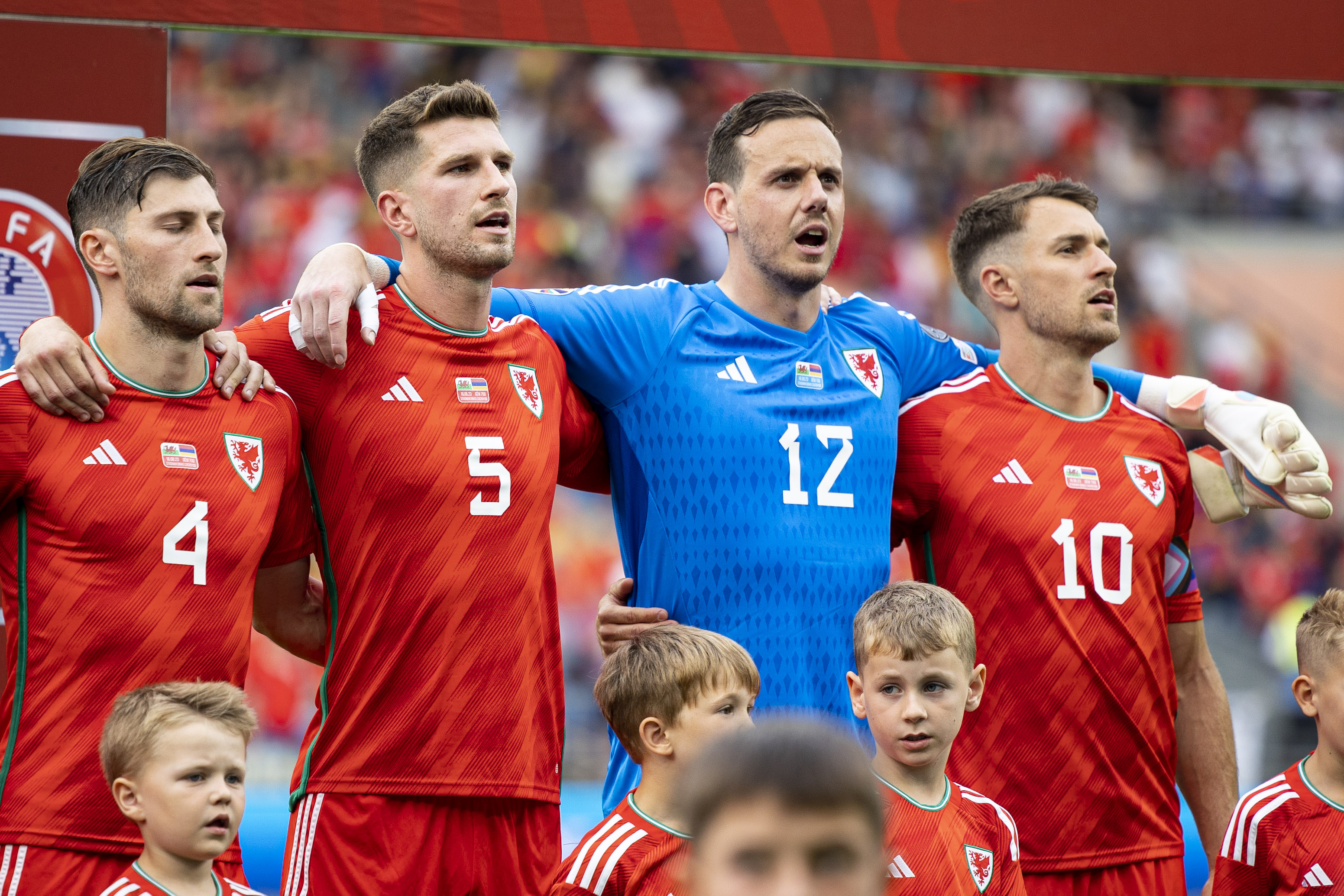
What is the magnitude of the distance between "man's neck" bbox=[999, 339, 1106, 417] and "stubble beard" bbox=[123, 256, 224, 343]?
8.23 ft

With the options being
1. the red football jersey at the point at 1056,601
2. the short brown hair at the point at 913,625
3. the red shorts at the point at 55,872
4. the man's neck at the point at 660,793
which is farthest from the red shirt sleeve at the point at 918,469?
the red shorts at the point at 55,872

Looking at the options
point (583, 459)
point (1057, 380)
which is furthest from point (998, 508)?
point (583, 459)

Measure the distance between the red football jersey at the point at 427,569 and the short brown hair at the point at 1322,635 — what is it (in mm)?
2123

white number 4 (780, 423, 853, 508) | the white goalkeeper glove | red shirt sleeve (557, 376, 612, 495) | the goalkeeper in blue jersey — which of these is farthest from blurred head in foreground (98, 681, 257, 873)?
the white goalkeeper glove

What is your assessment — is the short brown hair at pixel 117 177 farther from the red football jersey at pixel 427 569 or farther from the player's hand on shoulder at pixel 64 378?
the red football jersey at pixel 427 569

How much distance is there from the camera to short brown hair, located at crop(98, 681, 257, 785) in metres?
3.20

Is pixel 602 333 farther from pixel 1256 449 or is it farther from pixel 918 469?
pixel 1256 449

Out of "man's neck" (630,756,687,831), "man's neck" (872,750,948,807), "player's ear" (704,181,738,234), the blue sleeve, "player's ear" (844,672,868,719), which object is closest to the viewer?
"man's neck" (630,756,687,831)

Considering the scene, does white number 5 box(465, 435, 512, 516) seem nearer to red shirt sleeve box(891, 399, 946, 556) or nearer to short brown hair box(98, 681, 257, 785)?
short brown hair box(98, 681, 257, 785)

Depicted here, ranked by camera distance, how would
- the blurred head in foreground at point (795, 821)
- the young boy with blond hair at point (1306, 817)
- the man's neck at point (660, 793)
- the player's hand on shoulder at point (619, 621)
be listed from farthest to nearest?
1. the player's hand on shoulder at point (619, 621)
2. the young boy with blond hair at point (1306, 817)
3. the man's neck at point (660, 793)
4. the blurred head in foreground at point (795, 821)

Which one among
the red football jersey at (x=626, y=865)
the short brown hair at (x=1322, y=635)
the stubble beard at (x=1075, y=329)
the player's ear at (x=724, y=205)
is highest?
the player's ear at (x=724, y=205)

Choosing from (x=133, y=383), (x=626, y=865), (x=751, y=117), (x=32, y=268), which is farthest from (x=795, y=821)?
(x=32, y=268)

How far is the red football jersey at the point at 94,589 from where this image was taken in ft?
→ 11.1

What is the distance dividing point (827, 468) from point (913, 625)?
0.67 metres
